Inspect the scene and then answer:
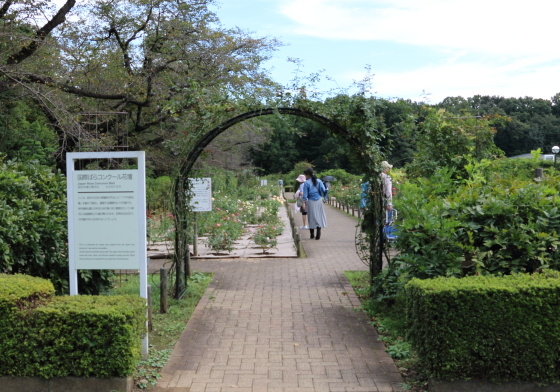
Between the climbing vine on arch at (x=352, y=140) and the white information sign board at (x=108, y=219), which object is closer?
the white information sign board at (x=108, y=219)

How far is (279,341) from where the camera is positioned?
5.49 meters

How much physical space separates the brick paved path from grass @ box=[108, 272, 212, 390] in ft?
0.33

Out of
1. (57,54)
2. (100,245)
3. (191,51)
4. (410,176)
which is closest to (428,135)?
(410,176)

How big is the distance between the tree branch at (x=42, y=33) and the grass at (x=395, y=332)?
30.7ft

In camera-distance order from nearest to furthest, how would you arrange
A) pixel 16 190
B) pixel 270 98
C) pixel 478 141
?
pixel 16 190 < pixel 270 98 < pixel 478 141

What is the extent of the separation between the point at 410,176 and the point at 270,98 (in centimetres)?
372

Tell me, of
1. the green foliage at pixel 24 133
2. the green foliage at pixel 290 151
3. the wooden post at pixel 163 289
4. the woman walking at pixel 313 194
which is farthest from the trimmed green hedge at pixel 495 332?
the green foliage at pixel 290 151

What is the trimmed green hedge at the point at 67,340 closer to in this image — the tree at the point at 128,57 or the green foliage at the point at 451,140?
the green foliage at the point at 451,140

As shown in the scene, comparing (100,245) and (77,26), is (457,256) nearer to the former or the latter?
(100,245)

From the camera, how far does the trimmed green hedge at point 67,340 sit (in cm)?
399

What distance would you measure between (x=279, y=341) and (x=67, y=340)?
2225 mm

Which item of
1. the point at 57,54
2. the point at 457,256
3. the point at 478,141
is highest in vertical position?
the point at 57,54

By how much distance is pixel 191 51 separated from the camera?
1514 cm

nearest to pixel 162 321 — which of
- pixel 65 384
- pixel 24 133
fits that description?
pixel 65 384
